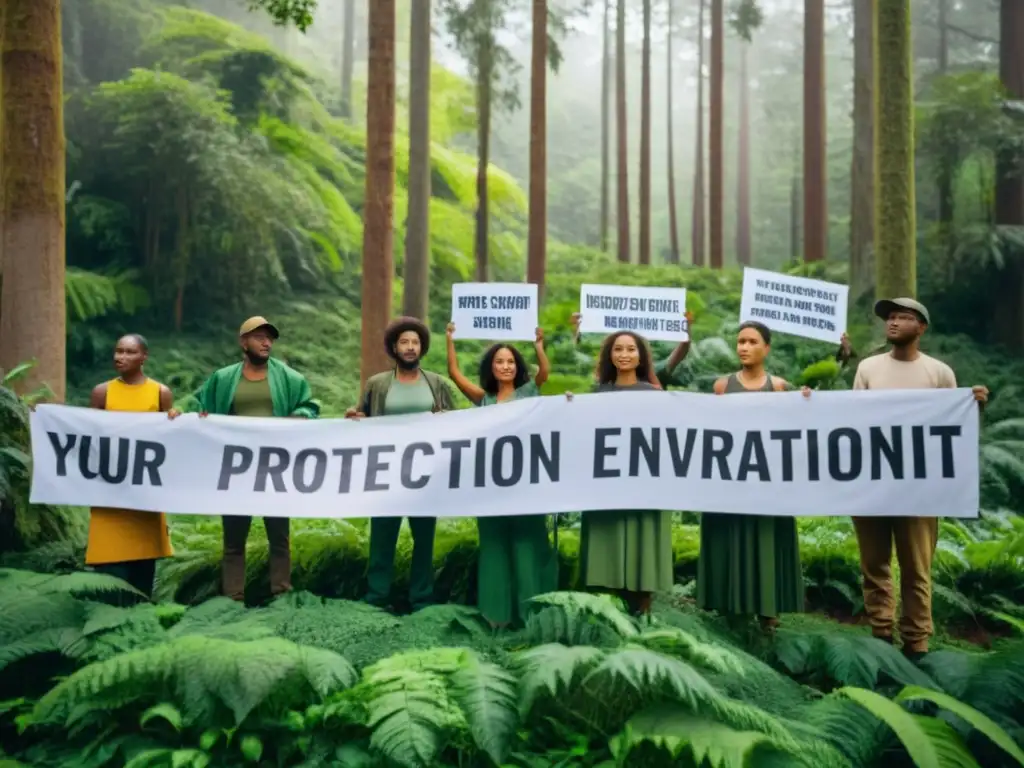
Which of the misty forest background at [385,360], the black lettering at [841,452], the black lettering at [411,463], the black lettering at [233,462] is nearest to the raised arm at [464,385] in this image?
the black lettering at [411,463]

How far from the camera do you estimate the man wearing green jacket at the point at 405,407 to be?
6211mm

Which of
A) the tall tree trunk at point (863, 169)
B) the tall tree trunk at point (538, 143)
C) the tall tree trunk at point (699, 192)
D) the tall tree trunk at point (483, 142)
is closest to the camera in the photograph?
the tall tree trunk at point (863, 169)

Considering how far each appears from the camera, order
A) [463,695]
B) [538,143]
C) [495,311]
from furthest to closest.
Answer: [538,143], [495,311], [463,695]

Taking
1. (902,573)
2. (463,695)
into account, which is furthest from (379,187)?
(463,695)

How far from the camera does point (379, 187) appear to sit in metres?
11.6

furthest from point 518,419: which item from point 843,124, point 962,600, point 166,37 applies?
point 843,124

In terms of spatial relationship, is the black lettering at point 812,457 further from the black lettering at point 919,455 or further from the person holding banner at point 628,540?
the person holding banner at point 628,540

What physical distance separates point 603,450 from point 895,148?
17.1 feet

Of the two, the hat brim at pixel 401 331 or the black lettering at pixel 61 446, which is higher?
the hat brim at pixel 401 331

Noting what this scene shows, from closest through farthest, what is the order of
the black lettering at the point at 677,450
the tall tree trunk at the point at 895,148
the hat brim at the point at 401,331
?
1. the black lettering at the point at 677,450
2. the hat brim at the point at 401,331
3. the tall tree trunk at the point at 895,148

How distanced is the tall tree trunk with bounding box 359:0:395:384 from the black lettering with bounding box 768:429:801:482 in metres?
6.44

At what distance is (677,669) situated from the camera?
4.35 metres

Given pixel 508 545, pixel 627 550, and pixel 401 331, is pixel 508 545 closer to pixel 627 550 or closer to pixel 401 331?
pixel 627 550

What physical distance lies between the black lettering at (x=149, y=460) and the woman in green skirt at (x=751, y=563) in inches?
121
